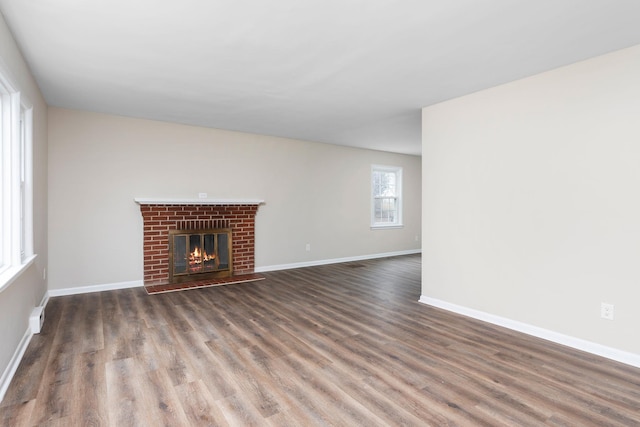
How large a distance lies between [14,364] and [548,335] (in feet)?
13.6

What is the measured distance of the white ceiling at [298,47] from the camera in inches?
80.8

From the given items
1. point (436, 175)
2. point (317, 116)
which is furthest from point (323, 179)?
point (436, 175)

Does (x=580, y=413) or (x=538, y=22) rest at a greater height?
(x=538, y=22)

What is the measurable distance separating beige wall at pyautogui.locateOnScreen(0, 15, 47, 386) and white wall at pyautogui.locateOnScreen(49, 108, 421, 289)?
1.21 ft

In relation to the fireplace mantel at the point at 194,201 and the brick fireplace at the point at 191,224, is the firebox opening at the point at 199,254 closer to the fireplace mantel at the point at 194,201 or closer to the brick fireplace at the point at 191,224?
the brick fireplace at the point at 191,224

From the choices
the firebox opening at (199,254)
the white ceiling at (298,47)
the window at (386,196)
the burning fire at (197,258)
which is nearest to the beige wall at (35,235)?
the white ceiling at (298,47)

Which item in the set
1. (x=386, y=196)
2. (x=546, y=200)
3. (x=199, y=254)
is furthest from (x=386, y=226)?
(x=546, y=200)

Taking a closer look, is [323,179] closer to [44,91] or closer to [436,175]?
[436,175]

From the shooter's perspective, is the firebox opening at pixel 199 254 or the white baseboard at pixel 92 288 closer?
the white baseboard at pixel 92 288

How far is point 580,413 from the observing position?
6.24ft

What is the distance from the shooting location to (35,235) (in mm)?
3229

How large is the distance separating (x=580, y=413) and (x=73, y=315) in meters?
4.30

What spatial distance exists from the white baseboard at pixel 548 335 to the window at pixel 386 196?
359 centimetres

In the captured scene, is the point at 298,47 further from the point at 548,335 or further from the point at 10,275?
the point at 548,335
